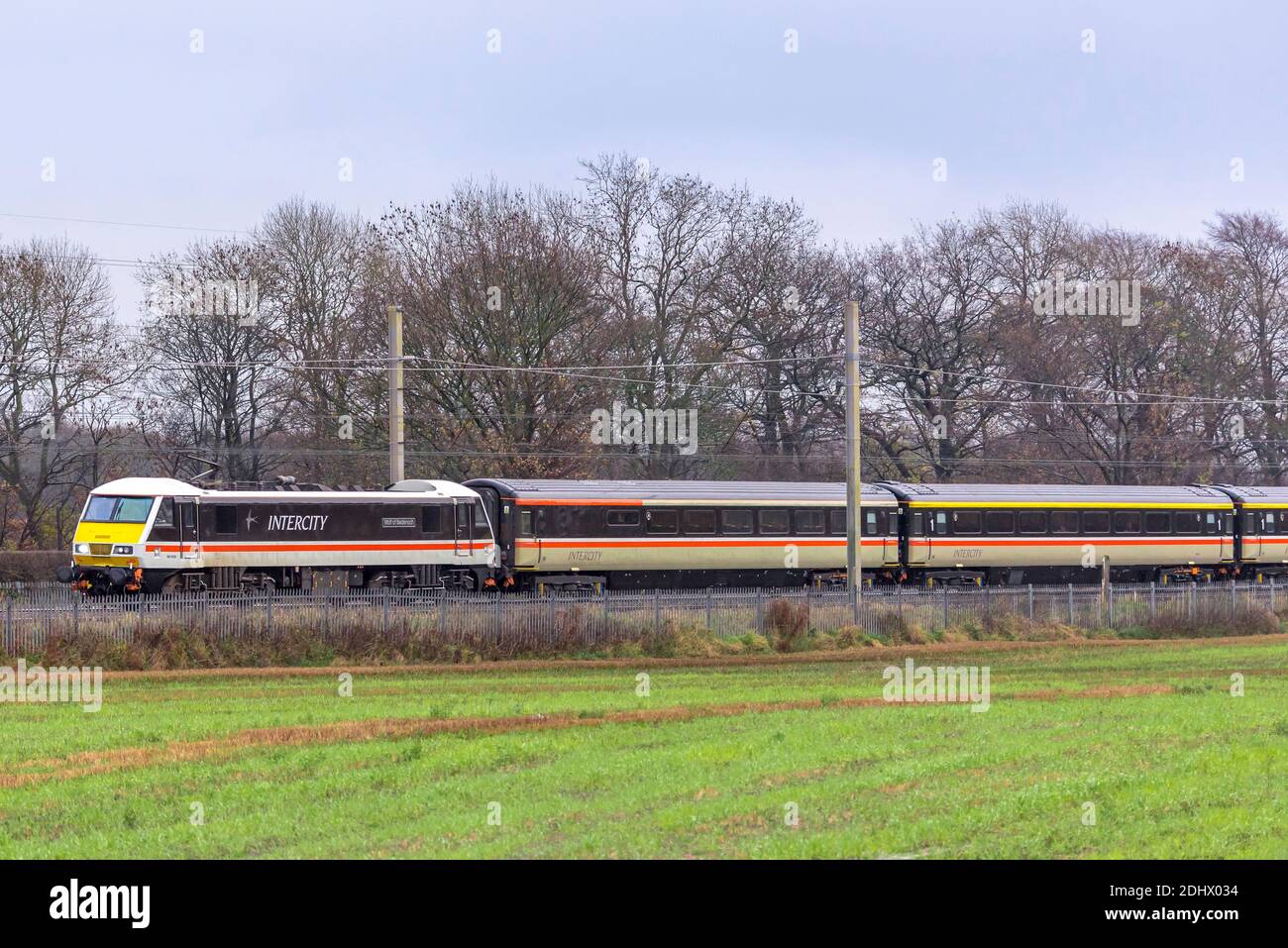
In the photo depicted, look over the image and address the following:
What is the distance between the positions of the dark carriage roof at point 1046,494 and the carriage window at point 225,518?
829 inches

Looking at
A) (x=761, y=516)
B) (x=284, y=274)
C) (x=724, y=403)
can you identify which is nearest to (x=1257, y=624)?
(x=761, y=516)

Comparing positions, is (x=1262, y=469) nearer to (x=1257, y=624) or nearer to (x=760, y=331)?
(x=760, y=331)

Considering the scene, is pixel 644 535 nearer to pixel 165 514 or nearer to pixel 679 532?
pixel 679 532

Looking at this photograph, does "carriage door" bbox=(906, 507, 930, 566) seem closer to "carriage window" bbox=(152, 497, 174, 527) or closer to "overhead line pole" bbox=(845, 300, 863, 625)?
"overhead line pole" bbox=(845, 300, 863, 625)

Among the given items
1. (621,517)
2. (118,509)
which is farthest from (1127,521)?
(118,509)

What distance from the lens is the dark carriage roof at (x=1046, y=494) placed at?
47.0 metres

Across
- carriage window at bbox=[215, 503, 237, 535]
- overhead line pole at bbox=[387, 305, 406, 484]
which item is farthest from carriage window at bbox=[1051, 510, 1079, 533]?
carriage window at bbox=[215, 503, 237, 535]

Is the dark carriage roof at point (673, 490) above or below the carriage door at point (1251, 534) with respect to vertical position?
above

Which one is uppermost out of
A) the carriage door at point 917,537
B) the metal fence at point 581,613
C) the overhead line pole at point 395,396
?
the overhead line pole at point 395,396

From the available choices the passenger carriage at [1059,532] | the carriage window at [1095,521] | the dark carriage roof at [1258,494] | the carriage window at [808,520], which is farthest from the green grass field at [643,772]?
the dark carriage roof at [1258,494]

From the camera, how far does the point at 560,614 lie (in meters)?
32.7

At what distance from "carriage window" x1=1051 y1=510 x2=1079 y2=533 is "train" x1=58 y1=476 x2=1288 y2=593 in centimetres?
6

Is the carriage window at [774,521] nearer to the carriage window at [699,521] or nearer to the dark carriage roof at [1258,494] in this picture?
the carriage window at [699,521]

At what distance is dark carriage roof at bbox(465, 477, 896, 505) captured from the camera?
40.9 metres
